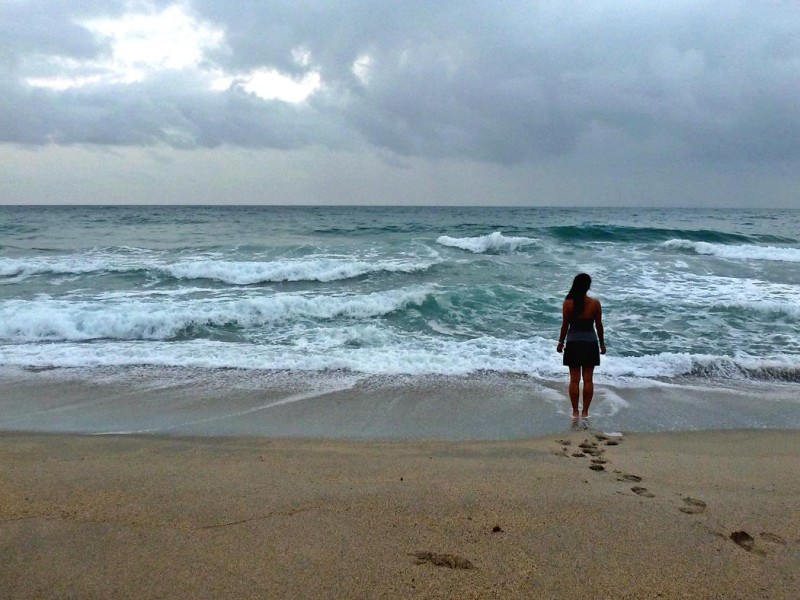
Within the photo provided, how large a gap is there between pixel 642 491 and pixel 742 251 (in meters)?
23.7

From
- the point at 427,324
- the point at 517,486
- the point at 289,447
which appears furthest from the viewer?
the point at 427,324

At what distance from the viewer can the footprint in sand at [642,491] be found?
3.53m

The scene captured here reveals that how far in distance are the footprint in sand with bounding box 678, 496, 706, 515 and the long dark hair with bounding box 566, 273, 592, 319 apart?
2287 millimetres

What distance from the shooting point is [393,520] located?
3.12 metres

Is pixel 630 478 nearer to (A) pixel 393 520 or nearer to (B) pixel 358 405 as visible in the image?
(A) pixel 393 520

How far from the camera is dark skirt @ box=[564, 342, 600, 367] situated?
5.43 m

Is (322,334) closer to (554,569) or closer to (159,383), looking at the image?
(159,383)

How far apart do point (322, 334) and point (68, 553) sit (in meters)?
6.37

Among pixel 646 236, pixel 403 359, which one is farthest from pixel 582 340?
pixel 646 236

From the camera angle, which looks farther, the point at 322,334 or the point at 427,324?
the point at 427,324

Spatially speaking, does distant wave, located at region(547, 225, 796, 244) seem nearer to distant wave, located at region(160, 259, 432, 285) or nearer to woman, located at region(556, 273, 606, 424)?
distant wave, located at region(160, 259, 432, 285)

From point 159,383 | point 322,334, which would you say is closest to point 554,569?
point 159,383

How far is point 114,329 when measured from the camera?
29.9 ft

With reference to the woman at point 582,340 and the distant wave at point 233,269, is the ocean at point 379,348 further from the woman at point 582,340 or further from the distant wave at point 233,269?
the woman at point 582,340
